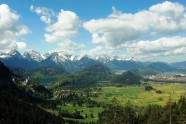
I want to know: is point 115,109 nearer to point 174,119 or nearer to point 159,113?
point 159,113

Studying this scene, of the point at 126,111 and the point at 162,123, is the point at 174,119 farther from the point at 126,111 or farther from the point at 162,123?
the point at 126,111

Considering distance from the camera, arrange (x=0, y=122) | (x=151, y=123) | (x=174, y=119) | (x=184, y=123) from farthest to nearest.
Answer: (x=0, y=122) → (x=151, y=123) → (x=174, y=119) → (x=184, y=123)

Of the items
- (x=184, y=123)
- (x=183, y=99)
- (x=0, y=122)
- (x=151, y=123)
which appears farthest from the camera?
(x=0, y=122)

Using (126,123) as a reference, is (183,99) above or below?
above

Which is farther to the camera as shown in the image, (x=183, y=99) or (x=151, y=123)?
(x=183, y=99)

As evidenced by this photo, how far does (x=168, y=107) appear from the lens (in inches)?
6319

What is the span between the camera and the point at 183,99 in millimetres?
181125

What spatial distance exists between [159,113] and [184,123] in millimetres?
35187

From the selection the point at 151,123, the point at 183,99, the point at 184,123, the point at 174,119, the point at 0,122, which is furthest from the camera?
the point at 0,122

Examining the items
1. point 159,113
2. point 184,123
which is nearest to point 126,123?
point 159,113

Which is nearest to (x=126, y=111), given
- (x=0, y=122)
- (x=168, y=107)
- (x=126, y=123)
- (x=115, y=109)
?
(x=115, y=109)

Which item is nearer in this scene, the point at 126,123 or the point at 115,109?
the point at 126,123

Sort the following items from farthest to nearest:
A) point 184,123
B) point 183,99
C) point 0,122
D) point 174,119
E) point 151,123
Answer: point 0,122 → point 183,99 → point 151,123 → point 174,119 → point 184,123

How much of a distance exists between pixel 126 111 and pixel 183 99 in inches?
1285
